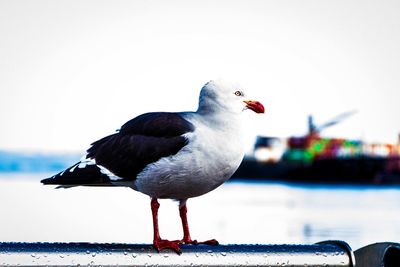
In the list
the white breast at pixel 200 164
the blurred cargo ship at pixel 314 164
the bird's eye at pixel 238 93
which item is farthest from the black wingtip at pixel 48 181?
the blurred cargo ship at pixel 314 164

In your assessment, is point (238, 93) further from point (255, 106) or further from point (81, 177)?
point (81, 177)

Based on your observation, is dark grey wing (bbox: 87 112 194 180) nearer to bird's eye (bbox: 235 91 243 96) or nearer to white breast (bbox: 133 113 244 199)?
white breast (bbox: 133 113 244 199)

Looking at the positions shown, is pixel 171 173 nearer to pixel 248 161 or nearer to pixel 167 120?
pixel 167 120

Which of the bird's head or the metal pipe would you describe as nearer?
the metal pipe

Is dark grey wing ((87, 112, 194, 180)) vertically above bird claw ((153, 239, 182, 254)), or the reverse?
dark grey wing ((87, 112, 194, 180))

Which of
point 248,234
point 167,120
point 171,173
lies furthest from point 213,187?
point 248,234

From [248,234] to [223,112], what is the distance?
944cm

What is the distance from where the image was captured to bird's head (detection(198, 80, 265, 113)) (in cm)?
302

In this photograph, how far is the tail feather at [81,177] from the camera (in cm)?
310

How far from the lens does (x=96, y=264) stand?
7.43ft

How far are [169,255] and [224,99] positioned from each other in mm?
789

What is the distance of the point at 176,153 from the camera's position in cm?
299

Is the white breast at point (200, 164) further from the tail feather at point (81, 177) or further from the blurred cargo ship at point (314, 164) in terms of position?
the blurred cargo ship at point (314, 164)

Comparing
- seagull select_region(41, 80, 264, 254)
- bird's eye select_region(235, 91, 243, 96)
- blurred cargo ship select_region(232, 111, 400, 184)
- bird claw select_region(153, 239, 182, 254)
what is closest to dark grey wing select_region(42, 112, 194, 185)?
seagull select_region(41, 80, 264, 254)
